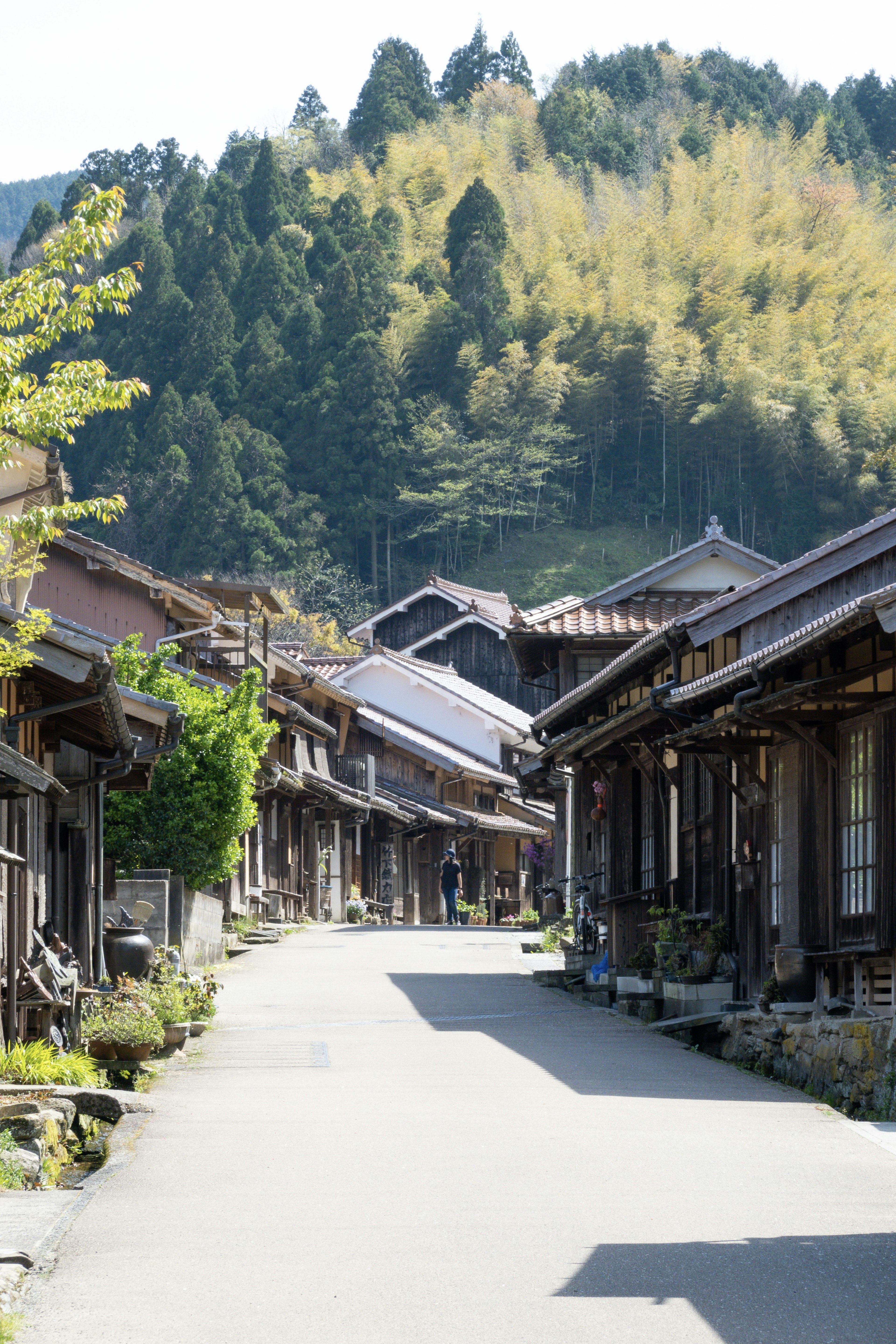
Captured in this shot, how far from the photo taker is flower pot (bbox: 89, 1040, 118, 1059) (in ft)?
39.7

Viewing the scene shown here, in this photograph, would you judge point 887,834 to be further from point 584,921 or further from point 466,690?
point 466,690

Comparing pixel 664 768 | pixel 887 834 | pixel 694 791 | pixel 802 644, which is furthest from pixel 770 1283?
pixel 664 768

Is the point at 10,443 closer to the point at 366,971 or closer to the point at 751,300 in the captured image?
the point at 366,971

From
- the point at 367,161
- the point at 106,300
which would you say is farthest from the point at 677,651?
the point at 367,161

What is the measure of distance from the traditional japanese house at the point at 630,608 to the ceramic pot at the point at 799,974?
12892 mm

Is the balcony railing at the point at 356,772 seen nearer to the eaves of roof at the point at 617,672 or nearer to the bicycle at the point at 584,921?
the bicycle at the point at 584,921

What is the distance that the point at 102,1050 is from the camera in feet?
39.9

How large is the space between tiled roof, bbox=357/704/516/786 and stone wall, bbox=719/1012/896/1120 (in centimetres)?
2933

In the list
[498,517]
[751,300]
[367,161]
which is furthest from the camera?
[367,161]

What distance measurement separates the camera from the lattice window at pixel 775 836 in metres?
13.8

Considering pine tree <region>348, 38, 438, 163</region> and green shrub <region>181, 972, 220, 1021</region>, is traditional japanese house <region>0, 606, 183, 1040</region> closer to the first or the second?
green shrub <region>181, 972, 220, 1021</region>

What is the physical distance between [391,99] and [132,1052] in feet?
384

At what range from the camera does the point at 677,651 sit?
53.6 ft

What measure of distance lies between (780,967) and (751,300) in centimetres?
8816
